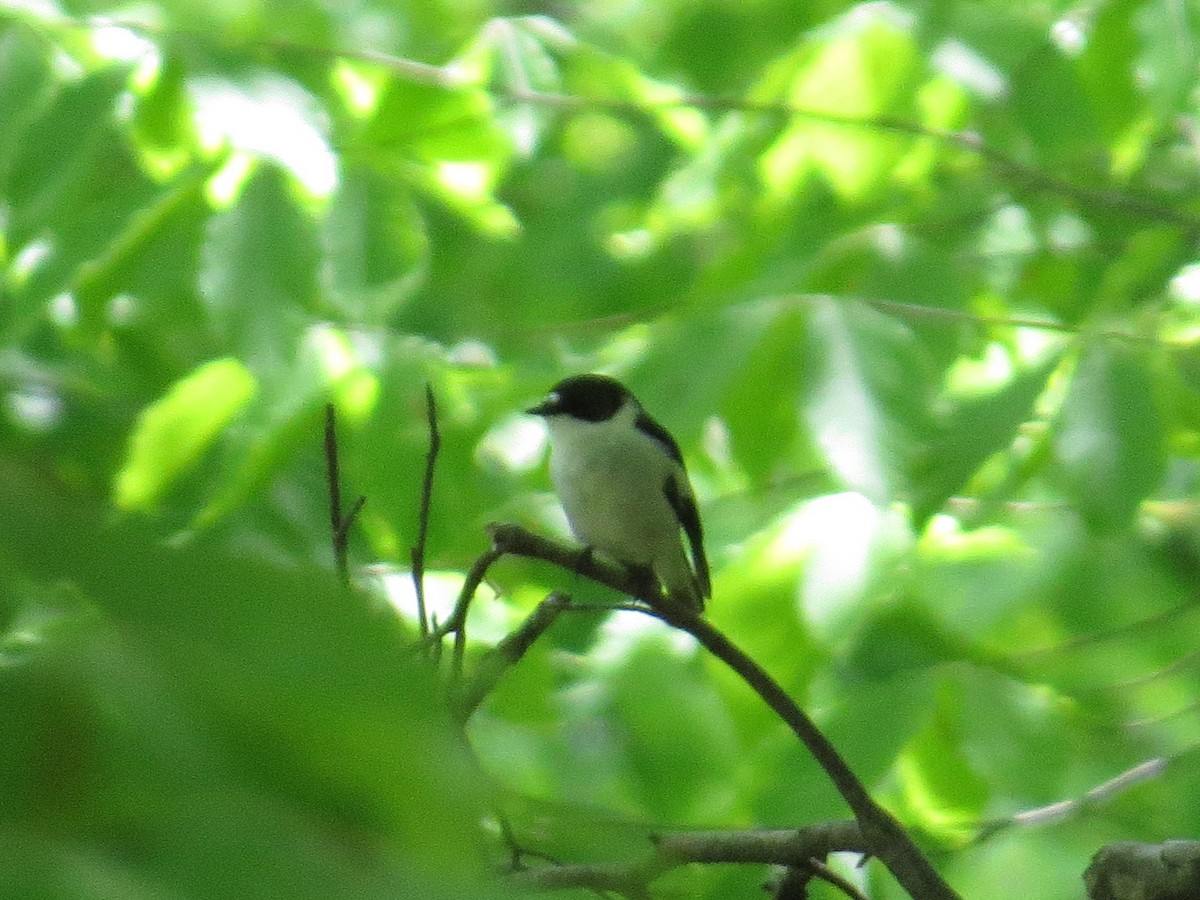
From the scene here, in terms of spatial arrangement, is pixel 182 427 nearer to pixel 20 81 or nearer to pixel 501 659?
pixel 20 81

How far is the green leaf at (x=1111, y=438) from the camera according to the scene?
2.70 meters

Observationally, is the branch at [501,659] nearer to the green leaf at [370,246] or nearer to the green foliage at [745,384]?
the green foliage at [745,384]

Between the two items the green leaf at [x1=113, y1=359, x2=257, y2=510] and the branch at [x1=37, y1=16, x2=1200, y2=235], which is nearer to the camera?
the green leaf at [x1=113, y1=359, x2=257, y2=510]

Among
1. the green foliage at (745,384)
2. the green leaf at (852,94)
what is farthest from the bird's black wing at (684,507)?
the green leaf at (852,94)

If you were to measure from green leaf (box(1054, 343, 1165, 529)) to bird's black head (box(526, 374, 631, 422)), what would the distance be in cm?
182

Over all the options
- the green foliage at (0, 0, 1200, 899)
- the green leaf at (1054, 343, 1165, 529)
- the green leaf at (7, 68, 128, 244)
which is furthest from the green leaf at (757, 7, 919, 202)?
the green leaf at (7, 68, 128, 244)

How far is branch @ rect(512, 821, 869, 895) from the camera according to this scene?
1492 mm

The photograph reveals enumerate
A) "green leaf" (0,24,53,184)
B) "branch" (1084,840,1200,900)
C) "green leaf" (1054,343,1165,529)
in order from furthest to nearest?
"green leaf" (0,24,53,184)
"green leaf" (1054,343,1165,529)
"branch" (1084,840,1200,900)

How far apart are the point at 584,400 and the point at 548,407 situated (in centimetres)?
17

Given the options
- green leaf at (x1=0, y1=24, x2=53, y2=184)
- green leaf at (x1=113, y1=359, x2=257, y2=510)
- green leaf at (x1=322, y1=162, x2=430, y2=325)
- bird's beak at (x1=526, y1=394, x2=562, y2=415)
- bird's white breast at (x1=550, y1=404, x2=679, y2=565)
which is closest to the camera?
green leaf at (x1=0, y1=24, x2=53, y2=184)

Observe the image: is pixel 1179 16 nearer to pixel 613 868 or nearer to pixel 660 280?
pixel 613 868

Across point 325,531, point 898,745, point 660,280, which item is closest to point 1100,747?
point 898,745

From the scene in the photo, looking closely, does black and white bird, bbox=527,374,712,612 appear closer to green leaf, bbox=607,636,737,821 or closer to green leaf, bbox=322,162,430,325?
green leaf, bbox=607,636,737,821

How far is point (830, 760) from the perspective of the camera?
1.63 meters
